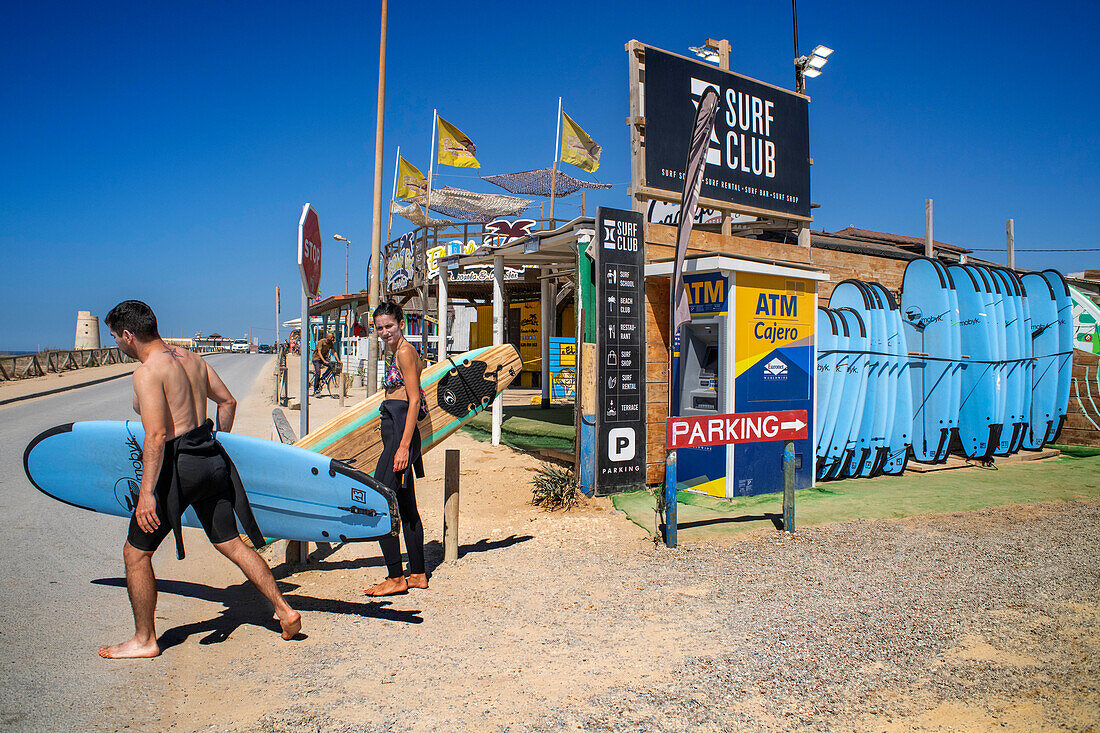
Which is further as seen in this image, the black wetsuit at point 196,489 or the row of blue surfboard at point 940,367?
the row of blue surfboard at point 940,367

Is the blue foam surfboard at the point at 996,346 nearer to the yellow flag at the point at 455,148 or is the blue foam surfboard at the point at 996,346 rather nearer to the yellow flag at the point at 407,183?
the yellow flag at the point at 455,148

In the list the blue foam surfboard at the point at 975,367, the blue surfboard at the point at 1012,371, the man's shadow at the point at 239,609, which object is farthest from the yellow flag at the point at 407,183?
the man's shadow at the point at 239,609

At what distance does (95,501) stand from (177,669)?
53.8 inches

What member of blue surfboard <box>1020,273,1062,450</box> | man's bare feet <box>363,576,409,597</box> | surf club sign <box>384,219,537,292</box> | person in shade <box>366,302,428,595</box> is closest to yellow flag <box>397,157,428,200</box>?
surf club sign <box>384,219,537,292</box>

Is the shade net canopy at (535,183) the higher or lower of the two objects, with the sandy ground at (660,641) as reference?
higher

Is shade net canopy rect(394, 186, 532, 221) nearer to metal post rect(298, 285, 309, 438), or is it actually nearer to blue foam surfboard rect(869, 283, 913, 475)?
blue foam surfboard rect(869, 283, 913, 475)

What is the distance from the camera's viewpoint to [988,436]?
9742 millimetres

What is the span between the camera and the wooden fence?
80.2ft

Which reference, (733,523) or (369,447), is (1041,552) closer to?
(733,523)

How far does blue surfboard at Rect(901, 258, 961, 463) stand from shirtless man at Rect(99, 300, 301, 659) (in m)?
8.50

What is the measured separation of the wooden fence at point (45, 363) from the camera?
24.4 metres

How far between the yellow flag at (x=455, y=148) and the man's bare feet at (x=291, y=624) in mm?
13669

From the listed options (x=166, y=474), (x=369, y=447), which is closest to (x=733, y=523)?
(x=369, y=447)

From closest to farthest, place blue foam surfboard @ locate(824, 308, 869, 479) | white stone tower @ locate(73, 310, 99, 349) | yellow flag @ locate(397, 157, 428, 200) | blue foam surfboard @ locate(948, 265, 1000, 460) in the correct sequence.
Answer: blue foam surfboard @ locate(824, 308, 869, 479)
blue foam surfboard @ locate(948, 265, 1000, 460)
yellow flag @ locate(397, 157, 428, 200)
white stone tower @ locate(73, 310, 99, 349)
